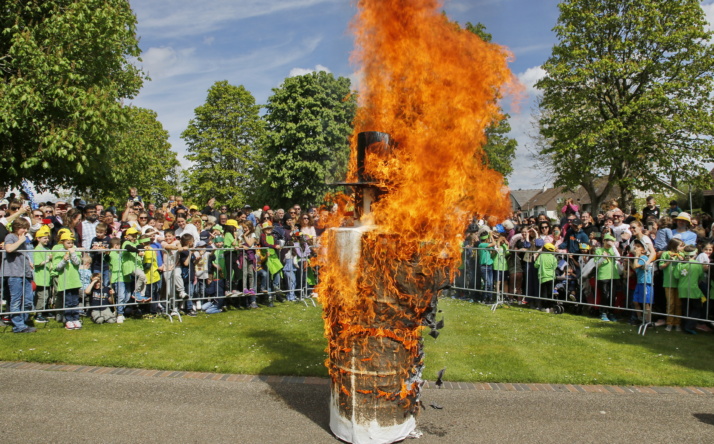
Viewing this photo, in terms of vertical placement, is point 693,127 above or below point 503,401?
above

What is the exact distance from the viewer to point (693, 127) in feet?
82.5

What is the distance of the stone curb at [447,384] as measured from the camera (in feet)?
20.0

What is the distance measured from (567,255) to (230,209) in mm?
40660

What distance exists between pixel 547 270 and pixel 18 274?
10.3 meters

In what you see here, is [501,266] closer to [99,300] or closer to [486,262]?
[486,262]

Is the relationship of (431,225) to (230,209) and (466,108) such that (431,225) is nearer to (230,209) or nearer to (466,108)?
(466,108)

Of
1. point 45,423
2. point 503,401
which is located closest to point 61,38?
point 45,423

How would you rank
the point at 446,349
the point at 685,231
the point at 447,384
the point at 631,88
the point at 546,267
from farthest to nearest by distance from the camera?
the point at 631,88, the point at 546,267, the point at 685,231, the point at 446,349, the point at 447,384

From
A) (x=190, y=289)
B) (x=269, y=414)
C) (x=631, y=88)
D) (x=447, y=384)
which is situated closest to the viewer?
(x=269, y=414)

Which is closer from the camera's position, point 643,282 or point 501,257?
point 643,282

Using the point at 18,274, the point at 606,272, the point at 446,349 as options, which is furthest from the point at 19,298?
the point at 606,272

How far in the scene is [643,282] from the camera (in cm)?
986

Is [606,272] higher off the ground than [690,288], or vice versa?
[606,272]

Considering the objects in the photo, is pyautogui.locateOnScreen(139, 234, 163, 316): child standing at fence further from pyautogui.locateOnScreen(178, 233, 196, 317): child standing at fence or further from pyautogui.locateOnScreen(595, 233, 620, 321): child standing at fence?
pyautogui.locateOnScreen(595, 233, 620, 321): child standing at fence
